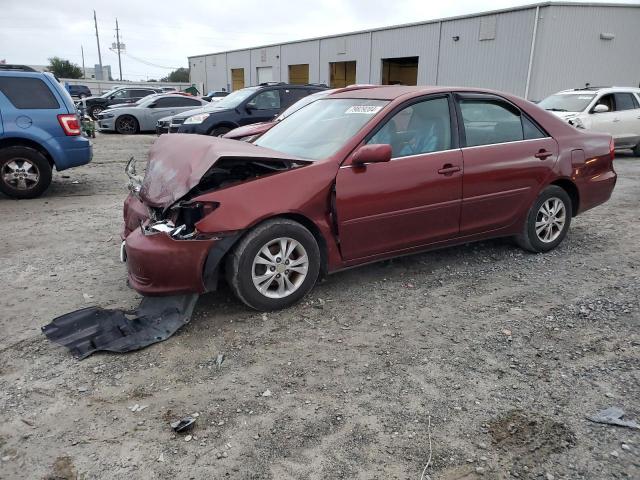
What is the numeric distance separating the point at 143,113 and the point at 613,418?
18.3 meters

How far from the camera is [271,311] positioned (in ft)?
12.6

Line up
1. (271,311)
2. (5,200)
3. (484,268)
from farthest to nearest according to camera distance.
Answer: (5,200) < (484,268) < (271,311)

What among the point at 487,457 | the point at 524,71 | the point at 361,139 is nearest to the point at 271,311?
the point at 361,139

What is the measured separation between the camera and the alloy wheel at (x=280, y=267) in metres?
3.70

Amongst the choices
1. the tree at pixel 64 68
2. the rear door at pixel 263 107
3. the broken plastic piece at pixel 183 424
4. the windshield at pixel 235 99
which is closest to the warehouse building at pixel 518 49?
the rear door at pixel 263 107

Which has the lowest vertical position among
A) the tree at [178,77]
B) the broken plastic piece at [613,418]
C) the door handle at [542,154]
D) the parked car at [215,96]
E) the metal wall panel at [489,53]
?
the broken plastic piece at [613,418]

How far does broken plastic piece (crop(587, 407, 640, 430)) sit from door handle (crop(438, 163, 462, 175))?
7.23 ft

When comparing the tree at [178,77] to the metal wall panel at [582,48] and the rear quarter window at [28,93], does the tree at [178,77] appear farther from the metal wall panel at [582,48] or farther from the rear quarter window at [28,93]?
the rear quarter window at [28,93]

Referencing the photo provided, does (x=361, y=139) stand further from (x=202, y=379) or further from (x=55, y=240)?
(x=55, y=240)

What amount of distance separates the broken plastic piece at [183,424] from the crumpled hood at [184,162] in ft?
5.14

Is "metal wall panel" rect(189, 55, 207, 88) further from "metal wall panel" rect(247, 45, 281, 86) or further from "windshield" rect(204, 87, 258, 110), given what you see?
"windshield" rect(204, 87, 258, 110)

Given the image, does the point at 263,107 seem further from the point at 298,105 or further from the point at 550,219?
the point at 550,219

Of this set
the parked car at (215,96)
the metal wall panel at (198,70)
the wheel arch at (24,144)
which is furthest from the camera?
the metal wall panel at (198,70)

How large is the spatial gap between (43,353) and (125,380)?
2.33 ft
